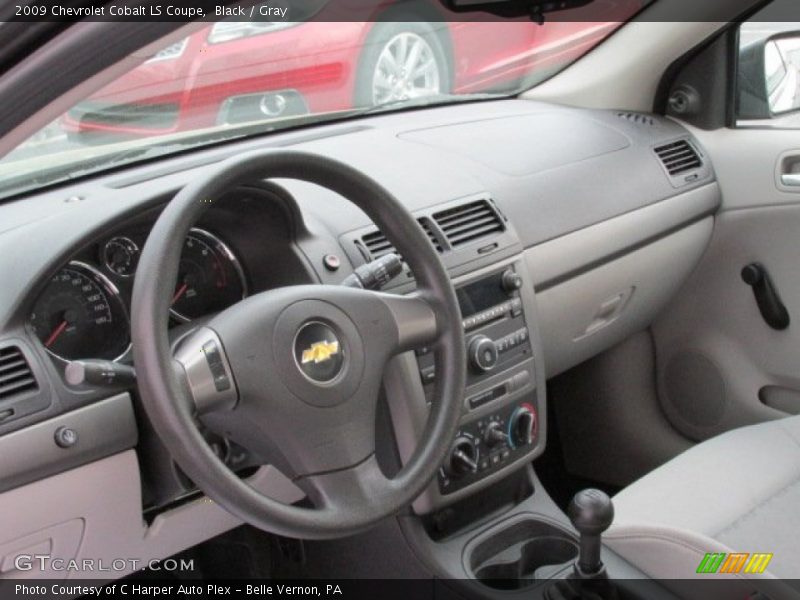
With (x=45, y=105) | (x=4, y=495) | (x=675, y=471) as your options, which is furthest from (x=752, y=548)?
(x=45, y=105)

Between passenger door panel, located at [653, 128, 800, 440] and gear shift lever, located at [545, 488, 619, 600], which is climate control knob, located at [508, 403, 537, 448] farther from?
passenger door panel, located at [653, 128, 800, 440]

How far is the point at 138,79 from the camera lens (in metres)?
1.82

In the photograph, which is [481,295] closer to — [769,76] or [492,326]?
[492,326]

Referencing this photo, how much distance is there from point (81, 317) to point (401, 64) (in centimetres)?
185

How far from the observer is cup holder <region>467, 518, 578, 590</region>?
208 cm

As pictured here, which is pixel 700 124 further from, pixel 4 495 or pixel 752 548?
pixel 4 495

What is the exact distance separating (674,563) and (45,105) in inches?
49.5

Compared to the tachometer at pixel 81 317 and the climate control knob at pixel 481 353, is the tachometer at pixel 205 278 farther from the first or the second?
the climate control knob at pixel 481 353

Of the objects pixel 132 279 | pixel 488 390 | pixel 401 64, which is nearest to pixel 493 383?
pixel 488 390

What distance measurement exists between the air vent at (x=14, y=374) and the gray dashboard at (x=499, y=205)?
14mm

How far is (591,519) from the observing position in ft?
5.67

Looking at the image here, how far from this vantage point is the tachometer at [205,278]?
1719 mm

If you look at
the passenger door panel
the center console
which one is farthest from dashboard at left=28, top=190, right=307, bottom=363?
the passenger door panel

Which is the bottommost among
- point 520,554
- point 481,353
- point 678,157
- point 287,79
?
point 520,554
